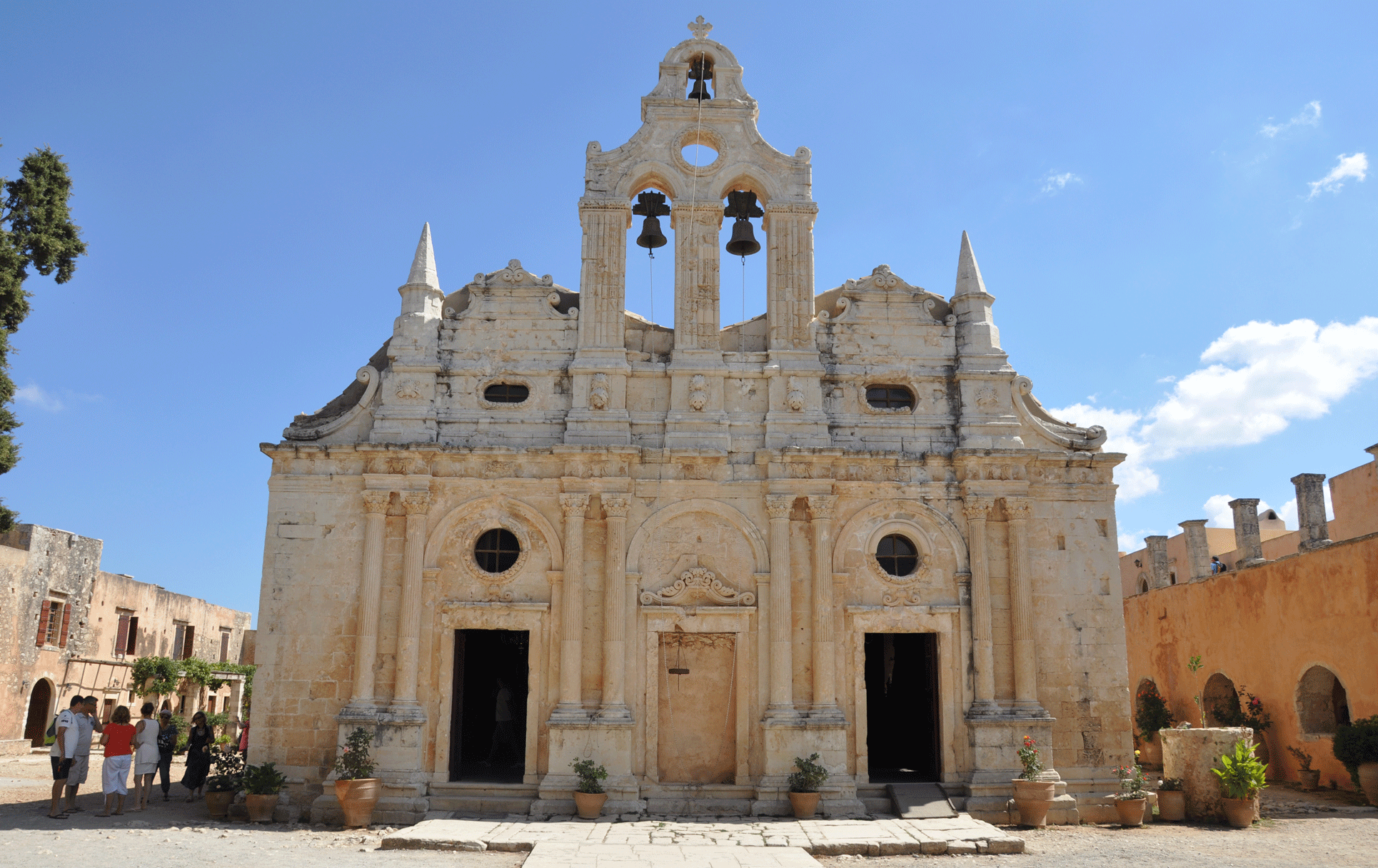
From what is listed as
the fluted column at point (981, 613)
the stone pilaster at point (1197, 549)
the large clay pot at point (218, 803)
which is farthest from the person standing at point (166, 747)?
the stone pilaster at point (1197, 549)

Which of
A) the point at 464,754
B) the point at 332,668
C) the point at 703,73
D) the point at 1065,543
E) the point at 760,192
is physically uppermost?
the point at 703,73

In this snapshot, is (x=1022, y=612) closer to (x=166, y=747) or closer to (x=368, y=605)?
(x=368, y=605)

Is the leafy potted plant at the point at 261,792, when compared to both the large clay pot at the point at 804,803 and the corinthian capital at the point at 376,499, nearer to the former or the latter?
the corinthian capital at the point at 376,499

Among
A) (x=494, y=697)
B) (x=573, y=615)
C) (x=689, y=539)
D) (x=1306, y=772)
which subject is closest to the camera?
(x=573, y=615)

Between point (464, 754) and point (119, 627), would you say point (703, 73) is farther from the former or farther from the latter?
point (119, 627)

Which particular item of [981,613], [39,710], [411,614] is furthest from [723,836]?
[39,710]

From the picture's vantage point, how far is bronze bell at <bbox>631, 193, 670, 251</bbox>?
16.5 metres

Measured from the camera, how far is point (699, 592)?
14.7 m

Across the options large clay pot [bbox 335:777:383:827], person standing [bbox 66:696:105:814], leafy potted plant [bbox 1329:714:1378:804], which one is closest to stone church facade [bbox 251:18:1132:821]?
large clay pot [bbox 335:777:383:827]

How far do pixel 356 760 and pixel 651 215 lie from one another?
9305 mm

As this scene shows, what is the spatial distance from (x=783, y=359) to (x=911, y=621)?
4.37 m

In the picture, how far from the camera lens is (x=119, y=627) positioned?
30.8 metres

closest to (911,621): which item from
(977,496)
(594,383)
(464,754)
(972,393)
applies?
(977,496)

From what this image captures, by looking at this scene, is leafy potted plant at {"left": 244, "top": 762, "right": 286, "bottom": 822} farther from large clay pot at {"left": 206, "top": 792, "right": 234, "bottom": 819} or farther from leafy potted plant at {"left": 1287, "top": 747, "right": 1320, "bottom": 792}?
leafy potted plant at {"left": 1287, "top": 747, "right": 1320, "bottom": 792}
